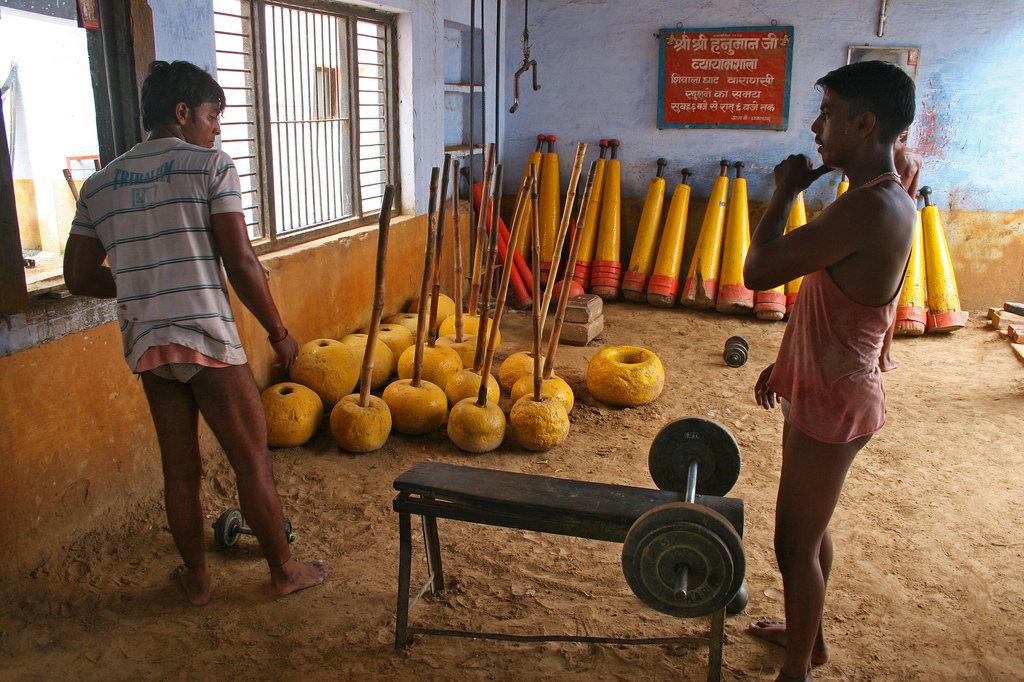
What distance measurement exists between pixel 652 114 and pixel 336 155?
3673mm

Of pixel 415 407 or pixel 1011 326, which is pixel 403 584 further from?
pixel 1011 326

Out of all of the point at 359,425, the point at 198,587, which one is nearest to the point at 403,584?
the point at 198,587

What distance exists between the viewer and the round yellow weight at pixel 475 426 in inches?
149

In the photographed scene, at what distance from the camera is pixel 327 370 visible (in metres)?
4.12

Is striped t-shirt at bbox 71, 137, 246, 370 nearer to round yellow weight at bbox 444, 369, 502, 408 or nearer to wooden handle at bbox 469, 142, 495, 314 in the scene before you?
wooden handle at bbox 469, 142, 495, 314

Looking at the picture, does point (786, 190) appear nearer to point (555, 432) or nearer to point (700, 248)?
point (555, 432)

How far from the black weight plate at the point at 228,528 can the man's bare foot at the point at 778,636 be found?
2030 millimetres

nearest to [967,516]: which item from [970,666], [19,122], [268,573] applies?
[970,666]

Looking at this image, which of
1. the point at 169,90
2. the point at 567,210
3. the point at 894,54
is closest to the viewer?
the point at 169,90

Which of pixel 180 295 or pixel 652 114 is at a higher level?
pixel 652 114

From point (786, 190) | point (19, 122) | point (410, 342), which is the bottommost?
point (410, 342)

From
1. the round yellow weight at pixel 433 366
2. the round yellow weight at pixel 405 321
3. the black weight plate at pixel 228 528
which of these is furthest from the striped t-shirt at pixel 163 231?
the round yellow weight at pixel 405 321

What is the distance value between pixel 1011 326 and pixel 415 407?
201 inches

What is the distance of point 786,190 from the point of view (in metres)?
1.97
